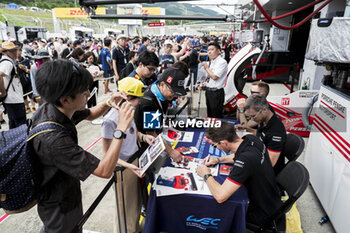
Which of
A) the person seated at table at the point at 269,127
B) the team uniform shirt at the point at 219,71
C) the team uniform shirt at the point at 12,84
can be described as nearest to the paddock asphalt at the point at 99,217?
the person seated at table at the point at 269,127

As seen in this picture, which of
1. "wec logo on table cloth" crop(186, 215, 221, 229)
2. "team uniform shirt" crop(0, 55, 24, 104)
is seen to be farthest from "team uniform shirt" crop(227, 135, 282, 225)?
"team uniform shirt" crop(0, 55, 24, 104)

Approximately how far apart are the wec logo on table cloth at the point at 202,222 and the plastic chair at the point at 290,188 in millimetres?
384

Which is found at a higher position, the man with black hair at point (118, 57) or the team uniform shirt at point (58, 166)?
the man with black hair at point (118, 57)

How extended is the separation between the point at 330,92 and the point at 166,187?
257 centimetres

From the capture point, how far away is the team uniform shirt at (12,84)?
3.98m

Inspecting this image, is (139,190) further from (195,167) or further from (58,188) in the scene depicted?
(58,188)

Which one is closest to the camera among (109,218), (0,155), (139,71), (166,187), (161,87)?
(0,155)

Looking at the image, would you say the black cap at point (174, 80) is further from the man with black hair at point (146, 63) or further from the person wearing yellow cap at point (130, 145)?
the man with black hair at point (146, 63)

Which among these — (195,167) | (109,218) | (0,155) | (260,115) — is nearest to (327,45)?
(260,115)

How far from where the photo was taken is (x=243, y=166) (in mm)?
1909

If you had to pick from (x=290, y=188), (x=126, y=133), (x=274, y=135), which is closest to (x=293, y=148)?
(x=274, y=135)

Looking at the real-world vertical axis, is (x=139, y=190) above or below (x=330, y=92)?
below

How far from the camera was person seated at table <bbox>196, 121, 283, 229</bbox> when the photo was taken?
190cm

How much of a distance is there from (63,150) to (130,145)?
3.56ft
